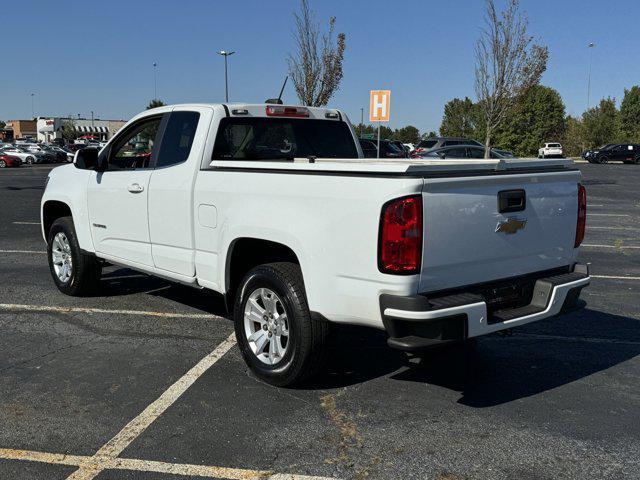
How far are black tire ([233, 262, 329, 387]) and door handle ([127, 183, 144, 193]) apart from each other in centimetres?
156

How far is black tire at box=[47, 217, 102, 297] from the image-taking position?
21.6 feet

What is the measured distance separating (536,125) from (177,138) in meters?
75.2

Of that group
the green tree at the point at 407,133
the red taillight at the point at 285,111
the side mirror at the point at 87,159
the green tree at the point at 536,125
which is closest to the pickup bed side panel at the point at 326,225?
the red taillight at the point at 285,111

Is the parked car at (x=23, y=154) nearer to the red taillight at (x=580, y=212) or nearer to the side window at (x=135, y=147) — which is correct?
the side window at (x=135, y=147)

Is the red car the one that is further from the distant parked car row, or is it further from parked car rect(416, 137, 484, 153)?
parked car rect(416, 137, 484, 153)

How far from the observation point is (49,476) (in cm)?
322

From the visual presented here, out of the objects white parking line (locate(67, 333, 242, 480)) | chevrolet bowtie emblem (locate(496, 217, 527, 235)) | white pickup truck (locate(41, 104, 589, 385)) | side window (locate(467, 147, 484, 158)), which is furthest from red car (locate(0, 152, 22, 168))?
chevrolet bowtie emblem (locate(496, 217, 527, 235))

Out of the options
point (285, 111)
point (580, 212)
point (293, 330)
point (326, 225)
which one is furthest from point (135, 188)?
point (580, 212)

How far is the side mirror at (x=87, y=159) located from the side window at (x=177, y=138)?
97cm

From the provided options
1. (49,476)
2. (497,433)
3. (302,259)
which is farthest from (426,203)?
(49,476)

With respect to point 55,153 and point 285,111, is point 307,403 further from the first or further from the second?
point 55,153

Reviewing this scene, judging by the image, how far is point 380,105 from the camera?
17625mm

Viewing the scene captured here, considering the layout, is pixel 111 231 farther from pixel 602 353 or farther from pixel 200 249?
pixel 602 353

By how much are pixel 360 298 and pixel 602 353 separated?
2.57 metres
